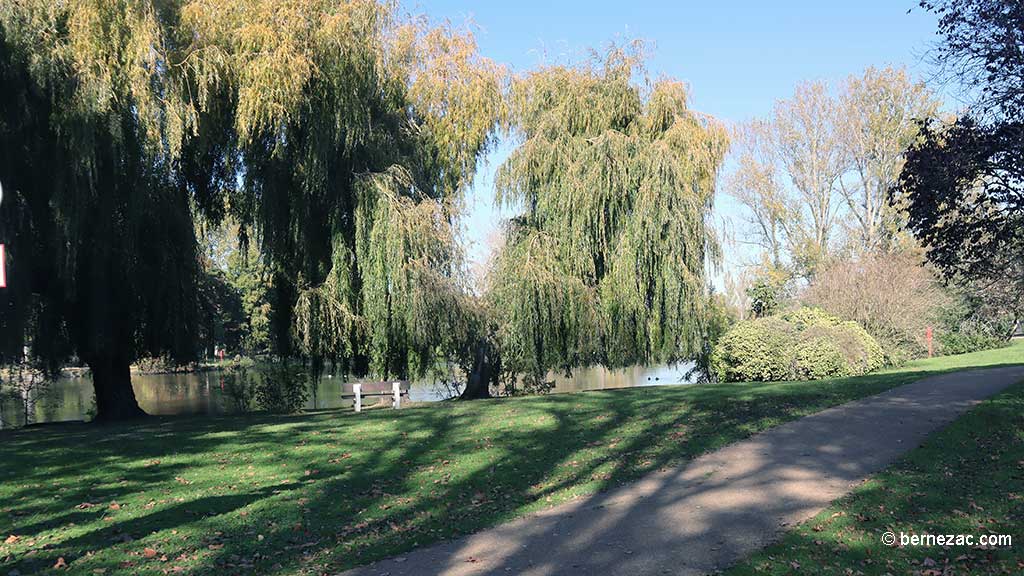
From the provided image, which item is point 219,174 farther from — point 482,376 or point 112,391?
point 482,376

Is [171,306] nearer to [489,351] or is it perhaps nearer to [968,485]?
[489,351]

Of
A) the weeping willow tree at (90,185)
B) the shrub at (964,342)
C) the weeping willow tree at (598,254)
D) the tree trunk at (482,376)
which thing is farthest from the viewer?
the shrub at (964,342)

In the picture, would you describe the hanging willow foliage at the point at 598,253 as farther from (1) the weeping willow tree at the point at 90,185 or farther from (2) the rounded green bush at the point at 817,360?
(1) the weeping willow tree at the point at 90,185

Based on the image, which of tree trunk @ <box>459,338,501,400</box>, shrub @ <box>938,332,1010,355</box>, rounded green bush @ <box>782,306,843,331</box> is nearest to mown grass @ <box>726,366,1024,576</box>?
tree trunk @ <box>459,338,501,400</box>

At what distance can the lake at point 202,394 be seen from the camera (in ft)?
70.5

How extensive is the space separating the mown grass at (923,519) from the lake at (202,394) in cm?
1186

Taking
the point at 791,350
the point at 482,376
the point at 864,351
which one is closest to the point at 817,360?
→ the point at 791,350

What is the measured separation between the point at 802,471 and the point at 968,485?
1.55 meters

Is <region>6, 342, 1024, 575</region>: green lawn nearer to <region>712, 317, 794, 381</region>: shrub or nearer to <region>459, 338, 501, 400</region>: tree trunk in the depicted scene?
<region>459, 338, 501, 400</region>: tree trunk

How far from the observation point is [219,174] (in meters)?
16.6

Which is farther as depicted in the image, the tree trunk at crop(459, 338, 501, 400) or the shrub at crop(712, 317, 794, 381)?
the shrub at crop(712, 317, 794, 381)

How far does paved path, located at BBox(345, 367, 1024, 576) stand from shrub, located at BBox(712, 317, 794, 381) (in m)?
10.2

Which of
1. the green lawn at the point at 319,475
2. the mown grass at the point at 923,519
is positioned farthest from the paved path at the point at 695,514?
the green lawn at the point at 319,475

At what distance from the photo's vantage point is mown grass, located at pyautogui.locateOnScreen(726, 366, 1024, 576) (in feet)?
17.3
